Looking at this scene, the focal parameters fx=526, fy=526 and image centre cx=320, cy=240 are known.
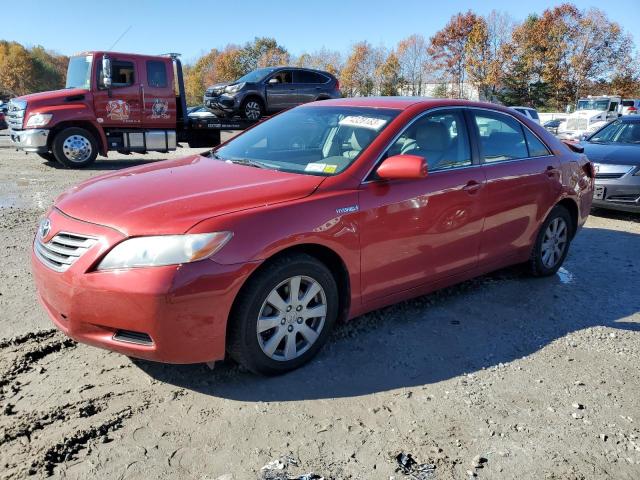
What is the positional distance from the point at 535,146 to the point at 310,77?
11312 mm

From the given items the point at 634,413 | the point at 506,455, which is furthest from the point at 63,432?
the point at 634,413

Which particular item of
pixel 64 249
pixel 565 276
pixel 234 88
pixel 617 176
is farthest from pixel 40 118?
pixel 617 176

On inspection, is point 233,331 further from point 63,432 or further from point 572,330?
point 572,330

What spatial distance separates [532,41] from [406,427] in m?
57.9

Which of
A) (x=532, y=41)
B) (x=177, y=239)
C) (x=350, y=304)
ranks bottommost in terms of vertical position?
(x=350, y=304)

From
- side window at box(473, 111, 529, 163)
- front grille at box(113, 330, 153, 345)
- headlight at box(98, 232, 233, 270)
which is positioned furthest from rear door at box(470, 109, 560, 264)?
front grille at box(113, 330, 153, 345)

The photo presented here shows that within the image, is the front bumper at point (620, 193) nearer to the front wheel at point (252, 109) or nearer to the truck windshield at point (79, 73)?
the front wheel at point (252, 109)

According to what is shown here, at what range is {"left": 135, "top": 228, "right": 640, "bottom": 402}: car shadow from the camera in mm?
3066

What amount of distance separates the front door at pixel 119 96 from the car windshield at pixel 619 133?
9.45 meters

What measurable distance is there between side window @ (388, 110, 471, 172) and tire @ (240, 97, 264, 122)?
10590 millimetres

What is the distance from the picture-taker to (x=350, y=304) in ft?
11.0

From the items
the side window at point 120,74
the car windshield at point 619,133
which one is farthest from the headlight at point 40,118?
the car windshield at point 619,133

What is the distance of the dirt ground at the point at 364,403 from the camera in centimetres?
242

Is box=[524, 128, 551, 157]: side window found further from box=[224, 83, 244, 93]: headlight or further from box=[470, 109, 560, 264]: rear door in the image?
box=[224, 83, 244, 93]: headlight
